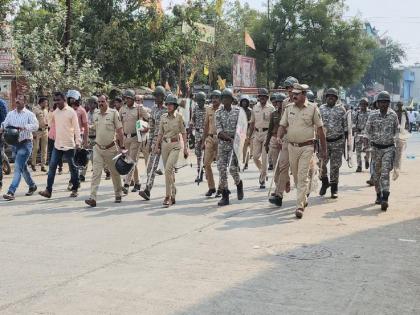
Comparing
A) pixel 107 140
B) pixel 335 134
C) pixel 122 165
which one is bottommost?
pixel 122 165

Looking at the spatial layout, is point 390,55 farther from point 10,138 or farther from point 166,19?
point 10,138

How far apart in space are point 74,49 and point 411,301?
52.9 ft

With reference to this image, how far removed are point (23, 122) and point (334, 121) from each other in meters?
5.55

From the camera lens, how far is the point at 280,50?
42125mm

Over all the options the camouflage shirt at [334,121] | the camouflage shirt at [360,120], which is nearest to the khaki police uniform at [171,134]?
the camouflage shirt at [334,121]

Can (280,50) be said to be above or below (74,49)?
above

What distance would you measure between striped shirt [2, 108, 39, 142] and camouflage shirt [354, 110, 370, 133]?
8.01 metres

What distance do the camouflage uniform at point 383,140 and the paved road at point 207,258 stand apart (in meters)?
0.60

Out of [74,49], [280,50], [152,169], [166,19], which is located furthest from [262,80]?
[152,169]

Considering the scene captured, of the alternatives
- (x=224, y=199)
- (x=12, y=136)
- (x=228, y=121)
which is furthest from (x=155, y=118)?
(x=12, y=136)

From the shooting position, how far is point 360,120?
1513cm

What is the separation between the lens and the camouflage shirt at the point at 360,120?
590 inches

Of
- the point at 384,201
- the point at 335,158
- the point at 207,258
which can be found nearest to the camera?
the point at 207,258

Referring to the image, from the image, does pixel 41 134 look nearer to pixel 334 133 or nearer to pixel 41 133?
pixel 41 133
